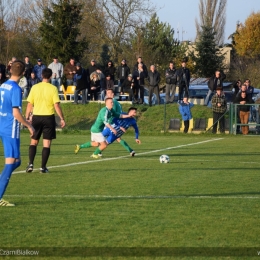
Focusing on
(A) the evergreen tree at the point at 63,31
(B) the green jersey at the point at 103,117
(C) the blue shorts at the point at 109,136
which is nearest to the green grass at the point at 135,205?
(C) the blue shorts at the point at 109,136

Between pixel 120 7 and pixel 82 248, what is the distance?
161ft

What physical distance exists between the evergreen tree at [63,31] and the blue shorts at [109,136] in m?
24.8

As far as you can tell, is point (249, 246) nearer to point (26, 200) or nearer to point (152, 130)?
point (26, 200)

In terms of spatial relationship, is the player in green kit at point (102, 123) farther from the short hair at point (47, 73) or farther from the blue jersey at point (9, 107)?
the blue jersey at point (9, 107)

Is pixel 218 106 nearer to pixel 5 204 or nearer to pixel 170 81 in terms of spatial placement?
pixel 170 81

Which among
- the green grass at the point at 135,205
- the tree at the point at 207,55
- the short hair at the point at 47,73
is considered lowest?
the green grass at the point at 135,205

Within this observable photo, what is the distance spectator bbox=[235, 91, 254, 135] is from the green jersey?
1291 cm

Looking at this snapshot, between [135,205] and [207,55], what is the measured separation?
161ft

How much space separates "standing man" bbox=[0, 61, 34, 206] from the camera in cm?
962

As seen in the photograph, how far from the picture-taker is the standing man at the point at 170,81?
3122 cm

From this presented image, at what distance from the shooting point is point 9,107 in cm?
974

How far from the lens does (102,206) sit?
9.70 metres

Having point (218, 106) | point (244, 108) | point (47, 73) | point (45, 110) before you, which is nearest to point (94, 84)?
point (218, 106)

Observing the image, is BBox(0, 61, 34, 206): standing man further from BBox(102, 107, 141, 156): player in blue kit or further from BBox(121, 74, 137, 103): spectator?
BBox(121, 74, 137, 103): spectator
